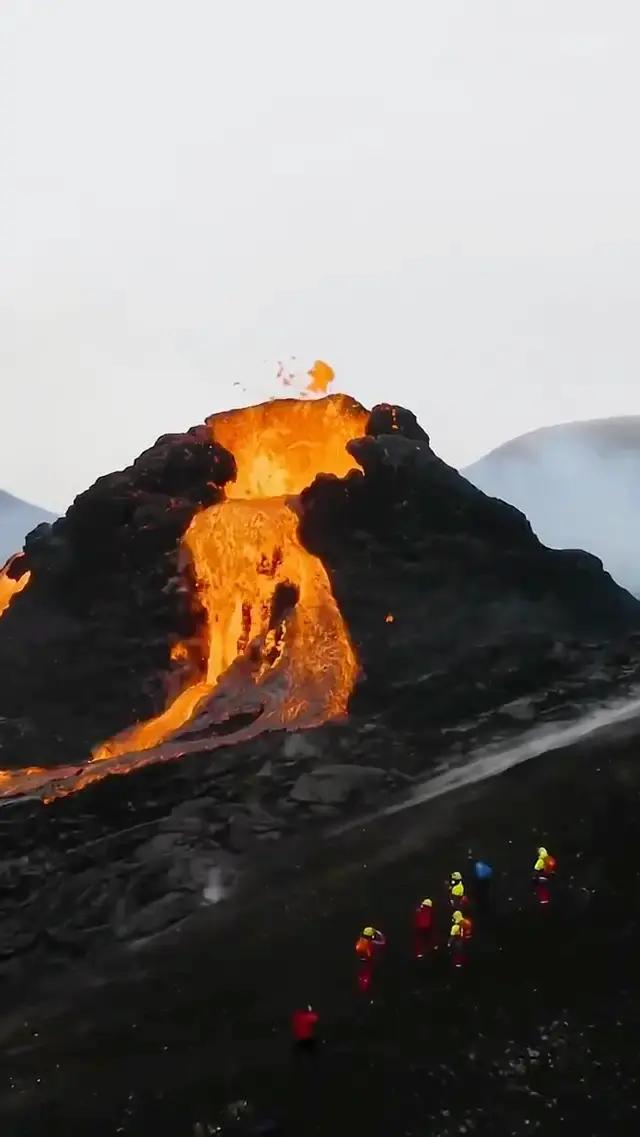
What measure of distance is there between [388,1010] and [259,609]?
23.7 metres

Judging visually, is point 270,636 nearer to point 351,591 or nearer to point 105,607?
point 351,591

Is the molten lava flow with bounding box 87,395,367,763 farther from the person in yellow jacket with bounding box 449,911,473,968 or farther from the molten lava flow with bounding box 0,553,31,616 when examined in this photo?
the person in yellow jacket with bounding box 449,911,473,968

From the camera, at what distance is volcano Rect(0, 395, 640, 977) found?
36.2 m

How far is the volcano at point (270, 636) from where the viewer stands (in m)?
36.2

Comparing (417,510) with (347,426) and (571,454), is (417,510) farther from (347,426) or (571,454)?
(571,454)

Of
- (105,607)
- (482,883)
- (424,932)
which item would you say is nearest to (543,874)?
(482,883)

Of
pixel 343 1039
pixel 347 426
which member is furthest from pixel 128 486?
pixel 343 1039

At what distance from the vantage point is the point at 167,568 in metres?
46.7

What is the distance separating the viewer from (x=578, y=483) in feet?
380

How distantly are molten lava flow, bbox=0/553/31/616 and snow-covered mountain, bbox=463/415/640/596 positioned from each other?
64.1m

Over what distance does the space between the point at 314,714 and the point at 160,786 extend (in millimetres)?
6476

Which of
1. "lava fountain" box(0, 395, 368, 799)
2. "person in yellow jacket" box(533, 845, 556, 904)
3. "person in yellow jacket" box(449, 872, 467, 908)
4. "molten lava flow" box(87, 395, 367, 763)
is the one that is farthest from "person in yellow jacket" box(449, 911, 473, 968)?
"molten lava flow" box(87, 395, 367, 763)

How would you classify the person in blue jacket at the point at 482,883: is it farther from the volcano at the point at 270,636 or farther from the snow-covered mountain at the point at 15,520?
the snow-covered mountain at the point at 15,520

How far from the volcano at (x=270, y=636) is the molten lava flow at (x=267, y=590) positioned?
0.09m
